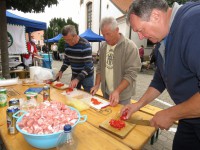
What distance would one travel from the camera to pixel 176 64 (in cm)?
109

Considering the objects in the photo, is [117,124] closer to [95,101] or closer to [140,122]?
[140,122]

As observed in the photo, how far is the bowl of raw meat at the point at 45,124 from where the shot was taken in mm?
1104

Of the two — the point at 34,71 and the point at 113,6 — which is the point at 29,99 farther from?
the point at 113,6

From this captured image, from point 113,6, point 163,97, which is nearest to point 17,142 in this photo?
point 163,97

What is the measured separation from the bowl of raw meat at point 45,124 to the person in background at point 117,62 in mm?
794

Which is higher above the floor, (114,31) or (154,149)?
(114,31)

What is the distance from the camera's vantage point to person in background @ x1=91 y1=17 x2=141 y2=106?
83.2 inches

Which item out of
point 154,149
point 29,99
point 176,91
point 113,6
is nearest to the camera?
point 176,91

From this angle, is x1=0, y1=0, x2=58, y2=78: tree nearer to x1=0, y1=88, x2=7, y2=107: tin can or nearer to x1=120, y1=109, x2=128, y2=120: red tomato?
x1=0, y1=88, x2=7, y2=107: tin can

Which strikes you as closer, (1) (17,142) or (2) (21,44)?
(1) (17,142)

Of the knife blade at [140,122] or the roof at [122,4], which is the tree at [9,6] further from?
the roof at [122,4]

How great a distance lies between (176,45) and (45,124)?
990mm

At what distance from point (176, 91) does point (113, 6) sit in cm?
1546

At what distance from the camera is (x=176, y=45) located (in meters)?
1.03
